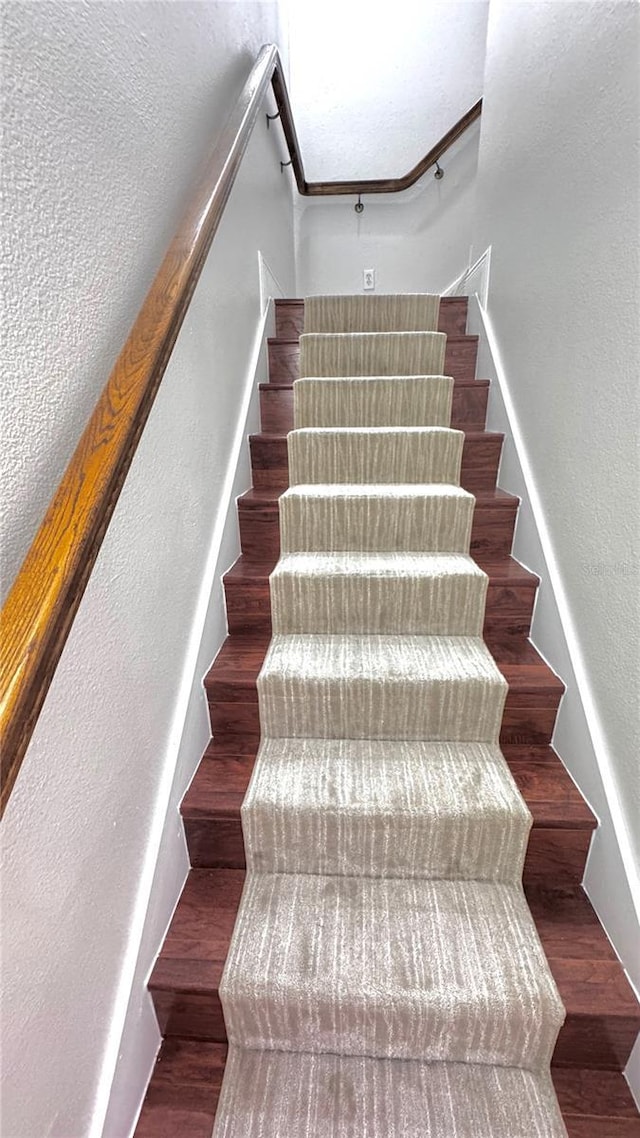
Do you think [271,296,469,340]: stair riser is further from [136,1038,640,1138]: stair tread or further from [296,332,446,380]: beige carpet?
[136,1038,640,1138]: stair tread

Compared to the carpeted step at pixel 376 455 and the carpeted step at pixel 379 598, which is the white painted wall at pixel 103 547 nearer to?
the carpeted step at pixel 379 598

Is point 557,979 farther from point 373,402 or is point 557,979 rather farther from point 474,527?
point 373,402

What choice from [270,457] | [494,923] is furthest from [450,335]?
[494,923]

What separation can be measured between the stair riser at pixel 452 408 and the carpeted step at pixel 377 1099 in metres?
1.66

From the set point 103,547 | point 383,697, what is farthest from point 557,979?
point 103,547

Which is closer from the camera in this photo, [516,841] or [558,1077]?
[558,1077]

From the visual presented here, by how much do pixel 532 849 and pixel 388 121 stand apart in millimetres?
3699

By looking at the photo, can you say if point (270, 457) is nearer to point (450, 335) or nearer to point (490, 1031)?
point (450, 335)

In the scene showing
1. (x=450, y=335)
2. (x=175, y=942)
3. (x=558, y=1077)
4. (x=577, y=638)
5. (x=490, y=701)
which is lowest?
(x=558, y=1077)

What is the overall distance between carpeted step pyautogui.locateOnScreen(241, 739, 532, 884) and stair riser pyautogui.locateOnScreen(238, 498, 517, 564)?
2.26 ft

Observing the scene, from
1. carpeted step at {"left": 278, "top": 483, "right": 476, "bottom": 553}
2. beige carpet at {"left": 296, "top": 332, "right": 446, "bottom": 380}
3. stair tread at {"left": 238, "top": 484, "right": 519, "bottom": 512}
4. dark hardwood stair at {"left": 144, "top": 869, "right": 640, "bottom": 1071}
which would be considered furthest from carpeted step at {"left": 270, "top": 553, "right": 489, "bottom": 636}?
beige carpet at {"left": 296, "top": 332, "right": 446, "bottom": 380}

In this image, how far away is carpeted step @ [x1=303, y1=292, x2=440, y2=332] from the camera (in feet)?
7.24

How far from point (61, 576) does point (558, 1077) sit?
112cm

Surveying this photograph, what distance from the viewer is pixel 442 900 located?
1.01m
